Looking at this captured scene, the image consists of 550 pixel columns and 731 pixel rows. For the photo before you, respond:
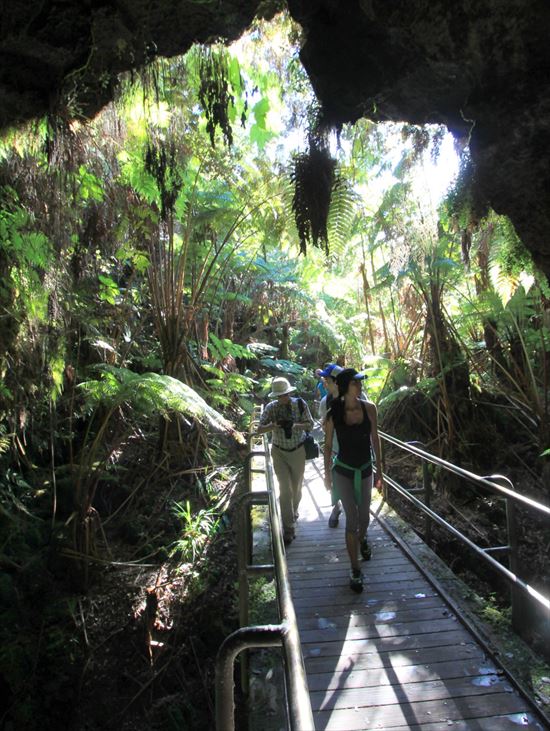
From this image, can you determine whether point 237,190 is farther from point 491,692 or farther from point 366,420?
point 491,692

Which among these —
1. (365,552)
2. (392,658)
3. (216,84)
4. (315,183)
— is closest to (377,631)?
(392,658)

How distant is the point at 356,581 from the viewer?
4336 mm

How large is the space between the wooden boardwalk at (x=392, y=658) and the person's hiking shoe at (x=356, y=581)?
0.16 ft

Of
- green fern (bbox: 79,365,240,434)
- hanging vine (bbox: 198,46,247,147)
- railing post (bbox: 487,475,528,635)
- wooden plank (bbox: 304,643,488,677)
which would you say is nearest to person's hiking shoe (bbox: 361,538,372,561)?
wooden plank (bbox: 304,643,488,677)

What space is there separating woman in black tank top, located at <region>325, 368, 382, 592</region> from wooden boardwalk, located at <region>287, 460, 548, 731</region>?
0.36 m

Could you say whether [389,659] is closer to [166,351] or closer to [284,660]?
[284,660]

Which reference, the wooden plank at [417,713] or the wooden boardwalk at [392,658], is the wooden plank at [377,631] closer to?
the wooden boardwalk at [392,658]

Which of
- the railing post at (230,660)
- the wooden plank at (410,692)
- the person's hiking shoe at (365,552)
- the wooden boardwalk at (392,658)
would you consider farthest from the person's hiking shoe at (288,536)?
the railing post at (230,660)

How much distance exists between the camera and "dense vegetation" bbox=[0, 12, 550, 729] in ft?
15.8

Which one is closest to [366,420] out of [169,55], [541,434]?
[169,55]

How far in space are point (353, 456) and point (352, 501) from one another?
1.31 ft

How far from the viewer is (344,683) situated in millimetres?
3152

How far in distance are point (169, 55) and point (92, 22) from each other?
686mm

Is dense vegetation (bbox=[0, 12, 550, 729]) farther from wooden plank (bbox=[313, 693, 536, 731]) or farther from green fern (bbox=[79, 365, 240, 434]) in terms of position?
wooden plank (bbox=[313, 693, 536, 731])
